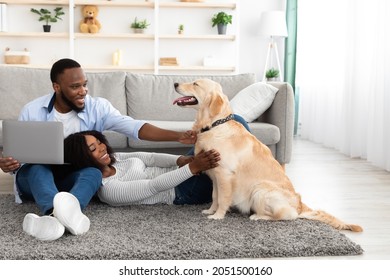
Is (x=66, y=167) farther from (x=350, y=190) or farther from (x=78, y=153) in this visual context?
(x=350, y=190)

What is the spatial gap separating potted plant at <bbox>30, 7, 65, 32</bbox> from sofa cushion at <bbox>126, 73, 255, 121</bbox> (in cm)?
284

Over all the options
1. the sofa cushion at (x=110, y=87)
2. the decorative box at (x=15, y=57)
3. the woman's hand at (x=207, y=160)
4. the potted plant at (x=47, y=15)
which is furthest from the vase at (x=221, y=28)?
the woman's hand at (x=207, y=160)

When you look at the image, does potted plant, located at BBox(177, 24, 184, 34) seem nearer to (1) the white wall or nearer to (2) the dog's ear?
(1) the white wall

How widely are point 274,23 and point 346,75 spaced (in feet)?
5.19

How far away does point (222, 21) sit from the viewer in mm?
7086

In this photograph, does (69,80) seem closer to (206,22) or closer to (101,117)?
(101,117)

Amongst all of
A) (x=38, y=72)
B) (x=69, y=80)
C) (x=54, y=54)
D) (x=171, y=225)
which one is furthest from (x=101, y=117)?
(x=54, y=54)

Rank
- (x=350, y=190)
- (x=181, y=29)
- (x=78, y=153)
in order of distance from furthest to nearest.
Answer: (x=181, y=29), (x=350, y=190), (x=78, y=153)

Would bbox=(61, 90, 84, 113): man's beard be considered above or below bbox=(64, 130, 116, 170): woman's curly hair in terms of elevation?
above

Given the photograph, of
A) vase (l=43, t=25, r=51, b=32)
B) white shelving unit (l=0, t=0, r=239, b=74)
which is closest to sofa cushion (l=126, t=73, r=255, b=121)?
white shelving unit (l=0, t=0, r=239, b=74)

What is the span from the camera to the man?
2312 mm

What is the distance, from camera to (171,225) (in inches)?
101

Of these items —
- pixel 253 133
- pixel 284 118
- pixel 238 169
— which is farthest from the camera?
pixel 284 118

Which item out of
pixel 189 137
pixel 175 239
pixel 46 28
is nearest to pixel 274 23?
pixel 46 28
